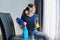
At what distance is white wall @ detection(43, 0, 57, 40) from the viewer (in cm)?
224

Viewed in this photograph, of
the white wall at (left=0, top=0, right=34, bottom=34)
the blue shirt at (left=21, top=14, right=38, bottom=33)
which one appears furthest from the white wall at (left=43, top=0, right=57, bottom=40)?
the white wall at (left=0, top=0, right=34, bottom=34)

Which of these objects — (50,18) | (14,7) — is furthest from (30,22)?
(14,7)

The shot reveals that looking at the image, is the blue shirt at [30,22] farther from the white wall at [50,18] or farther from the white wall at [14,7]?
the white wall at [14,7]

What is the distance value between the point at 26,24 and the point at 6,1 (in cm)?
120

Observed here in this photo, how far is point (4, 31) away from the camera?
1.74m

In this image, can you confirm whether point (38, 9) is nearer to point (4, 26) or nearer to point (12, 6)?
point (12, 6)

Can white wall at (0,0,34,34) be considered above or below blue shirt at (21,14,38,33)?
above

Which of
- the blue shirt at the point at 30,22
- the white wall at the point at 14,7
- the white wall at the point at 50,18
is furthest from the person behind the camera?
the white wall at the point at 14,7

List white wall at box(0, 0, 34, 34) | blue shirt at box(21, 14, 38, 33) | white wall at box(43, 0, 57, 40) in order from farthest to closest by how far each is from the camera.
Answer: white wall at box(0, 0, 34, 34), white wall at box(43, 0, 57, 40), blue shirt at box(21, 14, 38, 33)

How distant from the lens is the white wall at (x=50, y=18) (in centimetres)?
224

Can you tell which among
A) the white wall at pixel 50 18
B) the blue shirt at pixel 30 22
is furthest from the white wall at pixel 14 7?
the blue shirt at pixel 30 22

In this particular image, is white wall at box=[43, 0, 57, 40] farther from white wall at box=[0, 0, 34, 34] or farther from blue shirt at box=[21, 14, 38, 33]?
white wall at box=[0, 0, 34, 34]

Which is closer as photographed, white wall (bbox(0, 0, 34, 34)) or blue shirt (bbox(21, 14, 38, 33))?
blue shirt (bbox(21, 14, 38, 33))

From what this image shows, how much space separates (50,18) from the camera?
231cm
